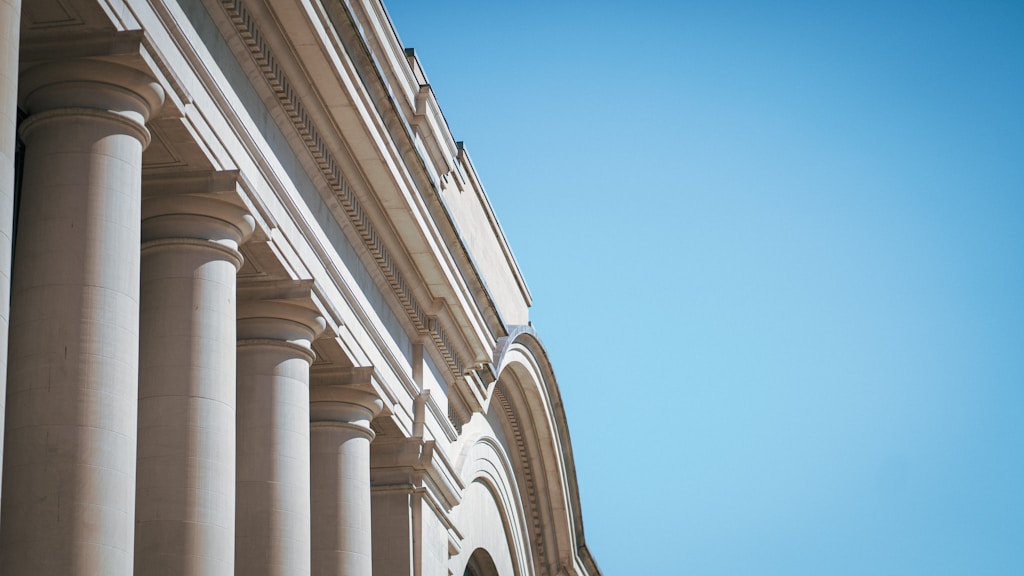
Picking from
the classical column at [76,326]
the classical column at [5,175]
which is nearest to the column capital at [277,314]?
the classical column at [76,326]

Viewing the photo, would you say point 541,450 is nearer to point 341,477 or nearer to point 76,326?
point 341,477

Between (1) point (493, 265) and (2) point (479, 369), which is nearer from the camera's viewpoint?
(2) point (479, 369)

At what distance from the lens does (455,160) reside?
1702 inches

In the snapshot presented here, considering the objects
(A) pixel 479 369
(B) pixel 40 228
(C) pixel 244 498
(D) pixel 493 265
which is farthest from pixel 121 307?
(D) pixel 493 265

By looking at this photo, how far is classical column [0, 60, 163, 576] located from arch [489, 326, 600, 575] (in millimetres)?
23837

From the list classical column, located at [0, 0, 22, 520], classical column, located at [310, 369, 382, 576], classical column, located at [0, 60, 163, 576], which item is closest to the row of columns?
classical column, located at [0, 60, 163, 576]

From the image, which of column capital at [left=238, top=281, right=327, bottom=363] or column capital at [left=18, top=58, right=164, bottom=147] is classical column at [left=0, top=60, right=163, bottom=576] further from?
column capital at [left=238, top=281, right=327, bottom=363]

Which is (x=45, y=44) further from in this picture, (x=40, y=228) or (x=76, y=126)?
(x=40, y=228)

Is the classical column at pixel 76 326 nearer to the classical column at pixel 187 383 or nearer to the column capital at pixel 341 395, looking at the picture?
the classical column at pixel 187 383

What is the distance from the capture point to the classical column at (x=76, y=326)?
19.8 m

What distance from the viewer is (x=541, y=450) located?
2058 inches

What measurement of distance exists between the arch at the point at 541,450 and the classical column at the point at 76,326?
78.2ft

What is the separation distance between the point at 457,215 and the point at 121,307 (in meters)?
22.8

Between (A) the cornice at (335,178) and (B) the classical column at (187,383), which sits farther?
(A) the cornice at (335,178)
